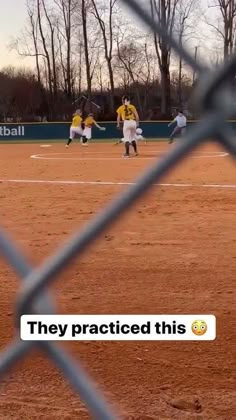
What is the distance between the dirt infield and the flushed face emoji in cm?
8

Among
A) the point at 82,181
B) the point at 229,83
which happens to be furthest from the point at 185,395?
the point at 82,181

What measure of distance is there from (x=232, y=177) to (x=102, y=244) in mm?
5971

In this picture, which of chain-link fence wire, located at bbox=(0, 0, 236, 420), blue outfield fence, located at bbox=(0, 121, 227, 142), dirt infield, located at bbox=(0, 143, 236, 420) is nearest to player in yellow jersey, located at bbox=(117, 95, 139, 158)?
dirt infield, located at bbox=(0, 143, 236, 420)

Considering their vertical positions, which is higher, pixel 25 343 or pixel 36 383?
pixel 25 343

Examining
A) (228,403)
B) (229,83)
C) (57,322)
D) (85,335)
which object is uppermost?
(229,83)

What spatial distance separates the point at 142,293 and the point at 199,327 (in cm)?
95

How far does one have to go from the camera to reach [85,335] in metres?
2.04

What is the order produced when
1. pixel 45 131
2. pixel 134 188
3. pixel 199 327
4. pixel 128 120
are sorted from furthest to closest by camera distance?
pixel 45 131
pixel 128 120
pixel 199 327
pixel 134 188

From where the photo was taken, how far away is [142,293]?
14.2 ft

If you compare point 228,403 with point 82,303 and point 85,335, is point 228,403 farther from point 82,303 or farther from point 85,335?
point 82,303

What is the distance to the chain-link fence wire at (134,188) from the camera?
3.35 feet

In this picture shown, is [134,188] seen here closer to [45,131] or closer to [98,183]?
[98,183]
